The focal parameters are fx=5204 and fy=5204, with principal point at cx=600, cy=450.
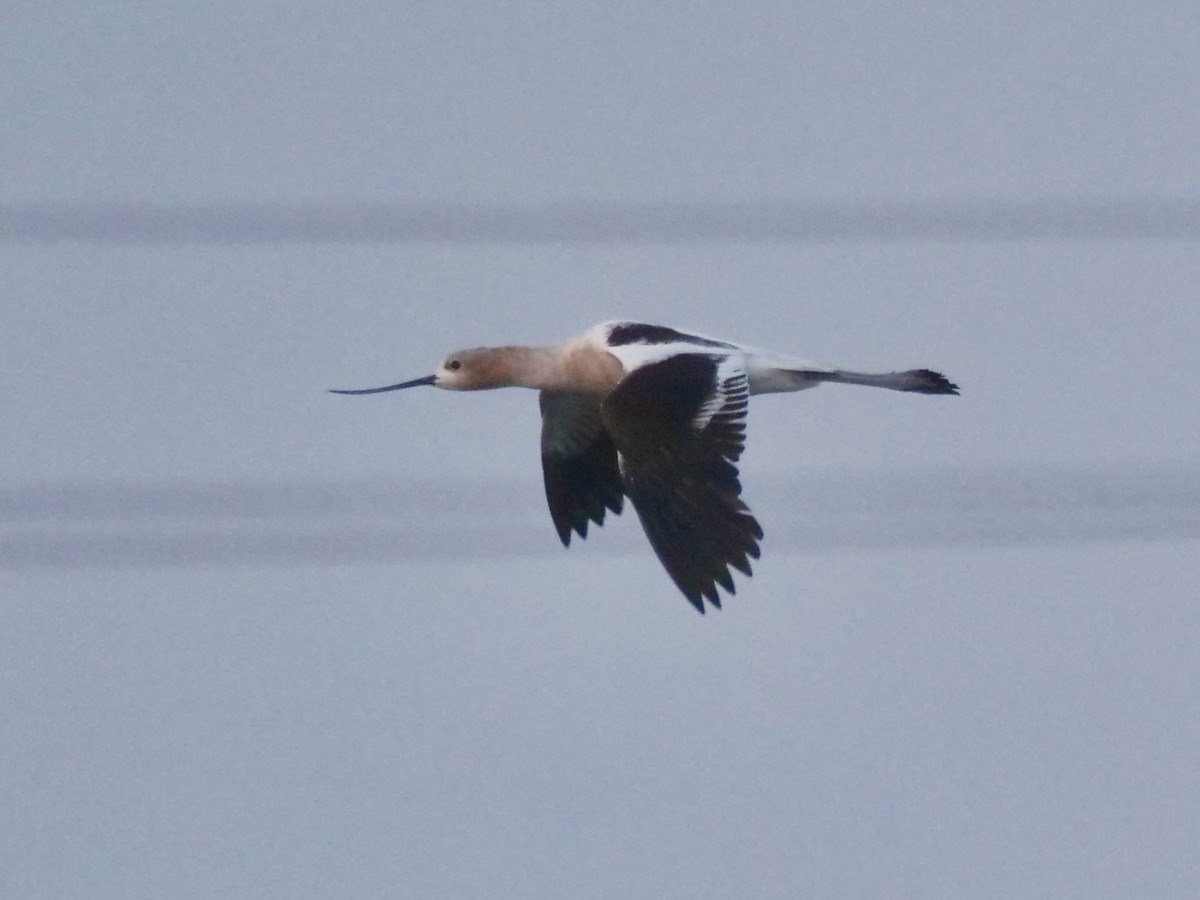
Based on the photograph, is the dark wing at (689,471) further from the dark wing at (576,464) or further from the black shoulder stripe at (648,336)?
the dark wing at (576,464)

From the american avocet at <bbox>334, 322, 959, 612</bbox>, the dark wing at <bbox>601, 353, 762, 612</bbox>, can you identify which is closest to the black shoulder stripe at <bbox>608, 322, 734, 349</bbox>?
the american avocet at <bbox>334, 322, 959, 612</bbox>

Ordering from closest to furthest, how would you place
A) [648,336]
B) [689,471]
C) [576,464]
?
[689,471] < [648,336] < [576,464]

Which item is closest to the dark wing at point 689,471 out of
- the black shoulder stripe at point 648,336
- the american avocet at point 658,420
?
the american avocet at point 658,420

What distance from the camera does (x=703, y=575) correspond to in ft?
63.3

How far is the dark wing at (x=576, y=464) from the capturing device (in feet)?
69.7

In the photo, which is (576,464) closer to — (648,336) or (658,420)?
(648,336)

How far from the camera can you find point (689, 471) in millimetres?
19438

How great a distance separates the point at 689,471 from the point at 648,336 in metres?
1.44

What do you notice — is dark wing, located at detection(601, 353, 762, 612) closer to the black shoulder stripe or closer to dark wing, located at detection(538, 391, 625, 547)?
the black shoulder stripe

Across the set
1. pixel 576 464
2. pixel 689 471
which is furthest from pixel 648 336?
pixel 689 471

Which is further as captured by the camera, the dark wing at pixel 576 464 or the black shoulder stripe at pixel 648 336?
the dark wing at pixel 576 464

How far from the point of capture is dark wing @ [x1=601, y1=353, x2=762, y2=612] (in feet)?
63.3

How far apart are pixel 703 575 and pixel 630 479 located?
510 mm

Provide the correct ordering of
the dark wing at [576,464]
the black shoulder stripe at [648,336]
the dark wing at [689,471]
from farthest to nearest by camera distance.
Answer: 1. the dark wing at [576,464]
2. the black shoulder stripe at [648,336]
3. the dark wing at [689,471]
